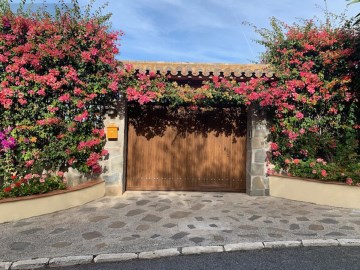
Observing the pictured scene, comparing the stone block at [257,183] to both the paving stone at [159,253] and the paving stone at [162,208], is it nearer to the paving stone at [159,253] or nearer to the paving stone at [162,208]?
the paving stone at [162,208]

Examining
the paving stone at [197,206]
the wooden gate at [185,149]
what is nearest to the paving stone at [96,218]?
the paving stone at [197,206]

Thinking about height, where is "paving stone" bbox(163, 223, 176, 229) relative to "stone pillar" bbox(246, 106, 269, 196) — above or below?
below

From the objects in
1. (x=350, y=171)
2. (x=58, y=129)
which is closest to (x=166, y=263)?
(x=58, y=129)

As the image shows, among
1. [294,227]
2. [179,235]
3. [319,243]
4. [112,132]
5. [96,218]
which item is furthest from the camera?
[112,132]

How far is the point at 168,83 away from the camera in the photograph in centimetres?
754

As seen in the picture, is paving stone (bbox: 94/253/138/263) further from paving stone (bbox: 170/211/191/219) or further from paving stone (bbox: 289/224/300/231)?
paving stone (bbox: 289/224/300/231)

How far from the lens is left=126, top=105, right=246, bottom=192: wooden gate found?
325 inches

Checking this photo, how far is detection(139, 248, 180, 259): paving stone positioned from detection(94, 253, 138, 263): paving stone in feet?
0.39

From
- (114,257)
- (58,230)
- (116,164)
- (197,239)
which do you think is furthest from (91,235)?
(116,164)

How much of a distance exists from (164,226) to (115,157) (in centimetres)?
297

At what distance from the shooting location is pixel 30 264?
384cm

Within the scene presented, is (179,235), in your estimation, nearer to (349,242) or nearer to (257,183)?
(349,242)

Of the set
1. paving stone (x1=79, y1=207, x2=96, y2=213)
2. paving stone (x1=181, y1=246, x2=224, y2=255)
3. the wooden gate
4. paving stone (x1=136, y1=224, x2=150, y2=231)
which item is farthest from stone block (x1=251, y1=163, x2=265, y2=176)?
paving stone (x1=79, y1=207, x2=96, y2=213)

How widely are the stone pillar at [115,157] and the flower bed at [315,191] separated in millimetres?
4263
